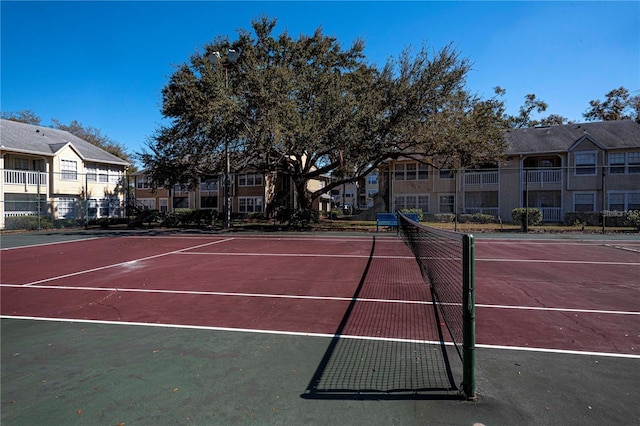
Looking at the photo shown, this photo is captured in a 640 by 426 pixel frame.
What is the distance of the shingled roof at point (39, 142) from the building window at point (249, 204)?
13.6 meters

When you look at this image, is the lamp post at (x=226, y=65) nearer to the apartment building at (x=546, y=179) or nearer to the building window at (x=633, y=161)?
the apartment building at (x=546, y=179)

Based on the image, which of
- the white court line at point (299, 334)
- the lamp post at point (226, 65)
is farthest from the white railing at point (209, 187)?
the white court line at point (299, 334)

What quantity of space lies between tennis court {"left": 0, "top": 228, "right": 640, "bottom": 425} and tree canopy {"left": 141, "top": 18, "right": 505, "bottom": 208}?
13.8 metres

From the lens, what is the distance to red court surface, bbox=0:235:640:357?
5660mm

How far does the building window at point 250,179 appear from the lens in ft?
143

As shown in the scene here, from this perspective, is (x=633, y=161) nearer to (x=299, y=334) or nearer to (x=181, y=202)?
(x=299, y=334)

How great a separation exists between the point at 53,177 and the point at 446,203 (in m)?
36.7

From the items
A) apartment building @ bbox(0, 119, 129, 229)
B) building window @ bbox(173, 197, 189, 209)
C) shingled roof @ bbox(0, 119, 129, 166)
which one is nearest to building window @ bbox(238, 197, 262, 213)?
building window @ bbox(173, 197, 189, 209)

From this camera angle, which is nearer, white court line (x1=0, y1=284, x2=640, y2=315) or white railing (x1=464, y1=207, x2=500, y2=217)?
white court line (x1=0, y1=284, x2=640, y2=315)

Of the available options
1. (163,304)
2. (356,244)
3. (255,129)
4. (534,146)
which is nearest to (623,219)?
(534,146)

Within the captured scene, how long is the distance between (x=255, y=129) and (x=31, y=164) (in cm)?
2504

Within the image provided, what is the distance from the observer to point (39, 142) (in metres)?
33.2

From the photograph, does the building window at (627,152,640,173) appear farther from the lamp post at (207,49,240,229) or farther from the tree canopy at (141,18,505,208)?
the lamp post at (207,49,240,229)

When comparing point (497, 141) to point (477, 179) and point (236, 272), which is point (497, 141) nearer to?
point (477, 179)
